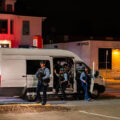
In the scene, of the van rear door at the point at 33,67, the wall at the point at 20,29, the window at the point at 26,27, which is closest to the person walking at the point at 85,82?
the van rear door at the point at 33,67

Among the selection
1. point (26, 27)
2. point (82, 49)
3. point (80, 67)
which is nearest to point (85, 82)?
point (80, 67)

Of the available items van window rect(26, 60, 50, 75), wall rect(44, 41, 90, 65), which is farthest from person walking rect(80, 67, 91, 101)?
wall rect(44, 41, 90, 65)

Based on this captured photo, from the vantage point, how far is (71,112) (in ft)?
36.5

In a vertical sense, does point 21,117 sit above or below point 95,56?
below

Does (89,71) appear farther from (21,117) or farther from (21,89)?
(21,117)

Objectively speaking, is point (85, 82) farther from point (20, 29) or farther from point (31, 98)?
point (20, 29)

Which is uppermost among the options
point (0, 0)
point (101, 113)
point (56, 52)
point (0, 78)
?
point (0, 0)

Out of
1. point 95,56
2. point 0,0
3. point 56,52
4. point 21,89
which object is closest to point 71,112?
point 21,89

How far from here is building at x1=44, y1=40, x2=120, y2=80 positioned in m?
30.1

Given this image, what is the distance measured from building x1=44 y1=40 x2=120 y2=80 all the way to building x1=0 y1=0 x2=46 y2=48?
583 cm

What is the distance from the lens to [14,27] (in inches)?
1366

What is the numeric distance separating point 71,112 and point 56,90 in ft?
11.9

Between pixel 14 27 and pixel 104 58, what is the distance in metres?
10.3

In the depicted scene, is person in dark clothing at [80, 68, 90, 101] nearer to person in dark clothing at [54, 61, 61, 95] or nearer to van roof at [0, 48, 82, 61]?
van roof at [0, 48, 82, 61]
